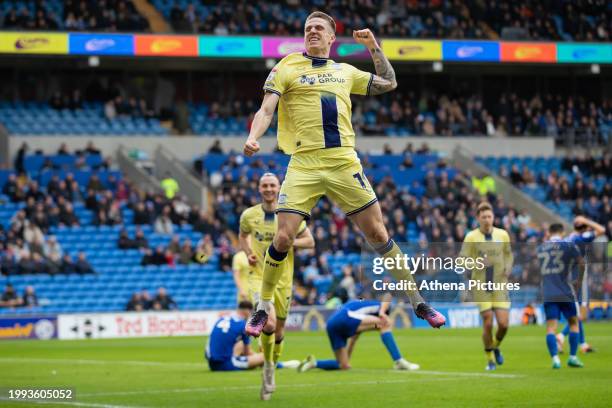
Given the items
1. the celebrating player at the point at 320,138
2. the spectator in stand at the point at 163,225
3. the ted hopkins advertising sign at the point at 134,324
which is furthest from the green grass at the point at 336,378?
the spectator in stand at the point at 163,225

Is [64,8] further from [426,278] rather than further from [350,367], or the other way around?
[426,278]

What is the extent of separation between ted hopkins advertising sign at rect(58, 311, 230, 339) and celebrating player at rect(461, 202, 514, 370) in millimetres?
14808

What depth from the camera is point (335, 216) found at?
4006 cm

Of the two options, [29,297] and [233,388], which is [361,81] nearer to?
[233,388]

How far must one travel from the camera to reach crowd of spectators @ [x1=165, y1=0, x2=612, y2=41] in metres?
45.2

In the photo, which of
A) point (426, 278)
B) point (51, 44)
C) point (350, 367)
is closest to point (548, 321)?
point (350, 367)

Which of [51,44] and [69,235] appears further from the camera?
[51,44]

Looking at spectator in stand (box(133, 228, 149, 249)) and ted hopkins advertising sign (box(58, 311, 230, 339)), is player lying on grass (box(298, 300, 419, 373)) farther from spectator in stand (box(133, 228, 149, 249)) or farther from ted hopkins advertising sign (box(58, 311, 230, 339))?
spectator in stand (box(133, 228, 149, 249))

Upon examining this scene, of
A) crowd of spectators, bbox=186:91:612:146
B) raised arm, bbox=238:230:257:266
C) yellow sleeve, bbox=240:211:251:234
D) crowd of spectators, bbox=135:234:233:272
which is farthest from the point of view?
crowd of spectators, bbox=186:91:612:146

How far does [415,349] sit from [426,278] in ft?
37.6

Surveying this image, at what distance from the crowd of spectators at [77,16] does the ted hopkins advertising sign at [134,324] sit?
1413cm

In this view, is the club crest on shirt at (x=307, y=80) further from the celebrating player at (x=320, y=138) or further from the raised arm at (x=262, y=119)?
the raised arm at (x=262, y=119)

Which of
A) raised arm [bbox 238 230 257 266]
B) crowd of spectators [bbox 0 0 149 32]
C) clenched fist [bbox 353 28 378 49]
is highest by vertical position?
crowd of spectators [bbox 0 0 149 32]

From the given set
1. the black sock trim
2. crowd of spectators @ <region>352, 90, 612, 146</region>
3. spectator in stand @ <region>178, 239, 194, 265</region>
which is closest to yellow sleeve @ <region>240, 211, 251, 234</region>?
the black sock trim
